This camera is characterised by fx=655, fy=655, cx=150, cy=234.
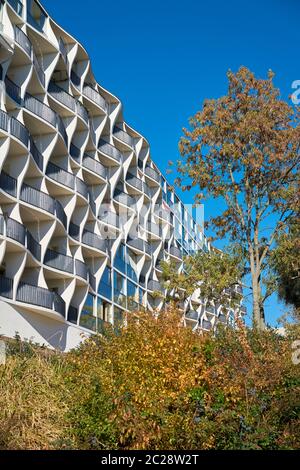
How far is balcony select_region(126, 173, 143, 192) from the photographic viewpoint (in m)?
54.7

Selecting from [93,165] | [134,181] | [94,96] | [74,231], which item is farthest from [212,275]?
[134,181]

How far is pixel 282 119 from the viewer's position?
29391 mm

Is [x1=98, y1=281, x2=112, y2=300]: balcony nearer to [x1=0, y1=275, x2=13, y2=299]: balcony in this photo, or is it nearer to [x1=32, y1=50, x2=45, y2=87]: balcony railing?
[x1=0, y1=275, x2=13, y2=299]: balcony

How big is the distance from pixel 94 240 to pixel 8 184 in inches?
475

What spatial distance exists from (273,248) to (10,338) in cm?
1250

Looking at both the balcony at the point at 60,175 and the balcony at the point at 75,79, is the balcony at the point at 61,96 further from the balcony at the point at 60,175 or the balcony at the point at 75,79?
the balcony at the point at 60,175

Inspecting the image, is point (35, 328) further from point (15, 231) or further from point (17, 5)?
point (17, 5)

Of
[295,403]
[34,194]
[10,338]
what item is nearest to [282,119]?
[34,194]

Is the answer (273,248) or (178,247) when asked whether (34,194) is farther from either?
(178,247)

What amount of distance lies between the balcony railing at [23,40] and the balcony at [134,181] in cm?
2133

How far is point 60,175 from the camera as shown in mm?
38906

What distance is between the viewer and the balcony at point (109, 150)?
4809cm

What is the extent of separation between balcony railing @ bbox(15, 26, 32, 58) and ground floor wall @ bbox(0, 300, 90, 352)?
13064mm

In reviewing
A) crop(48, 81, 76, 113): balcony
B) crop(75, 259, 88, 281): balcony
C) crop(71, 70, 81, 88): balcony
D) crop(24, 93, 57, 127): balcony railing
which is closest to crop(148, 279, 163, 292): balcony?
crop(75, 259, 88, 281): balcony
